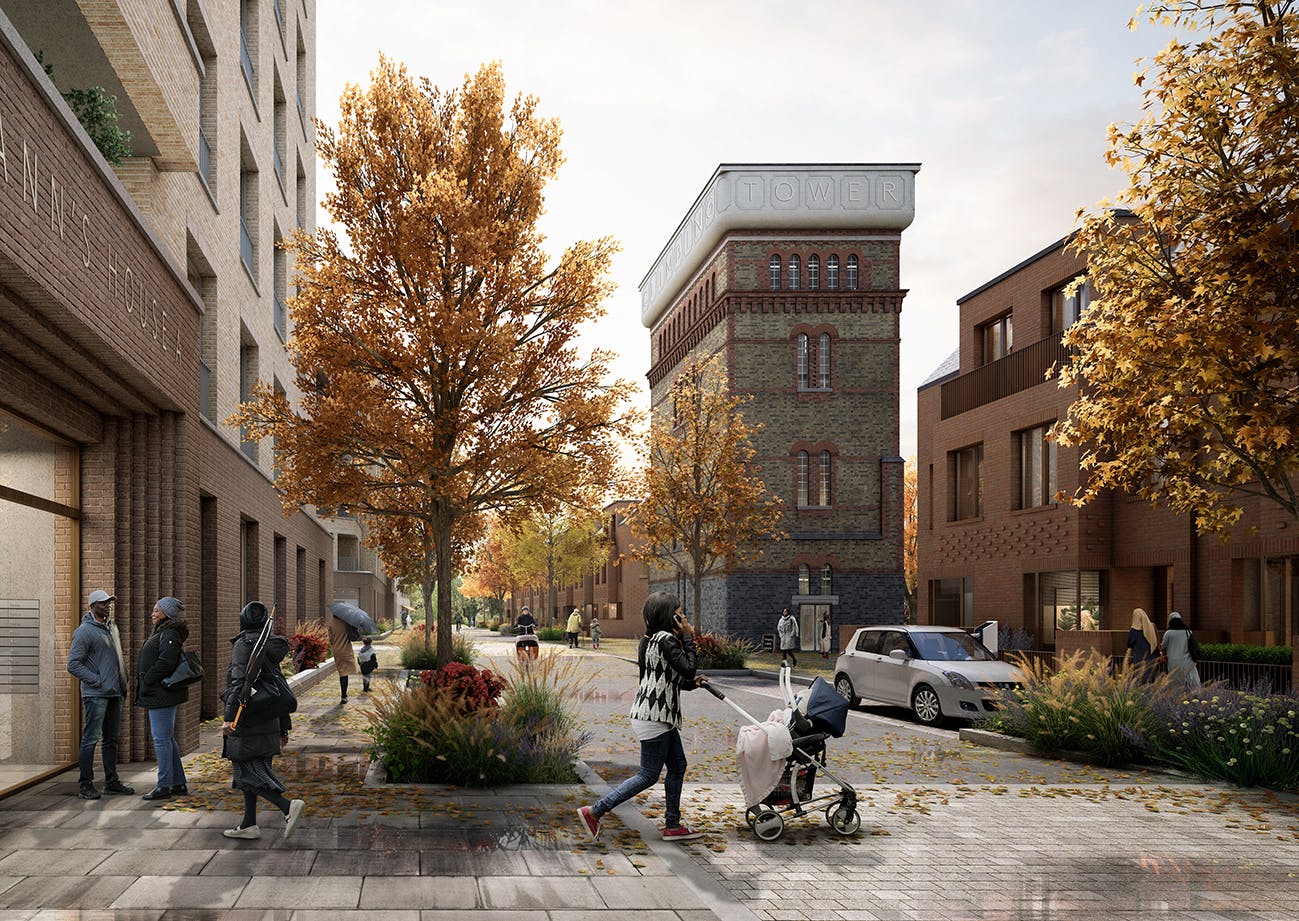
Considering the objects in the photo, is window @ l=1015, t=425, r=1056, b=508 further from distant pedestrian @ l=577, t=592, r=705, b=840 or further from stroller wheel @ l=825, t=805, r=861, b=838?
distant pedestrian @ l=577, t=592, r=705, b=840

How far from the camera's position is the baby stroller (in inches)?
365

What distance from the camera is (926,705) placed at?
18.3 m

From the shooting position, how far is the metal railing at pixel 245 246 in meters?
22.3

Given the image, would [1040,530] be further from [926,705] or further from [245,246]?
[245,246]

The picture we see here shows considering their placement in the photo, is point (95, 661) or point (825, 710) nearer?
point (825, 710)

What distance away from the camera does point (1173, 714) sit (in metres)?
13.2

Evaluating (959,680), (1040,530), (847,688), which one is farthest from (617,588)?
(959,680)

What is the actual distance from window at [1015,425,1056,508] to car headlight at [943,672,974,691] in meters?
11.8

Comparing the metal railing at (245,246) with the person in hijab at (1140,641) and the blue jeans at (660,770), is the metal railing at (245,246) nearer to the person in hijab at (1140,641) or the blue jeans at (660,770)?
the blue jeans at (660,770)

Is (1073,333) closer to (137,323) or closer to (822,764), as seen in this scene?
(822,764)

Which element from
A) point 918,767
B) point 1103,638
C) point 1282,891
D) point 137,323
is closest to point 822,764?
point 1282,891

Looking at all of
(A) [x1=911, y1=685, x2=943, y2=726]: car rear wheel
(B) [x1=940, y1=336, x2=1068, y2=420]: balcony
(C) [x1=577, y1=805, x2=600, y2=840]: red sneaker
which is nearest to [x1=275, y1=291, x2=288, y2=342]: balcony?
(A) [x1=911, y1=685, x2=943, y2=726]: car rear wheel

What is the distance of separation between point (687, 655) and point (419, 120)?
35.4 feet

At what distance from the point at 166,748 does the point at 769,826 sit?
543 centimetres
